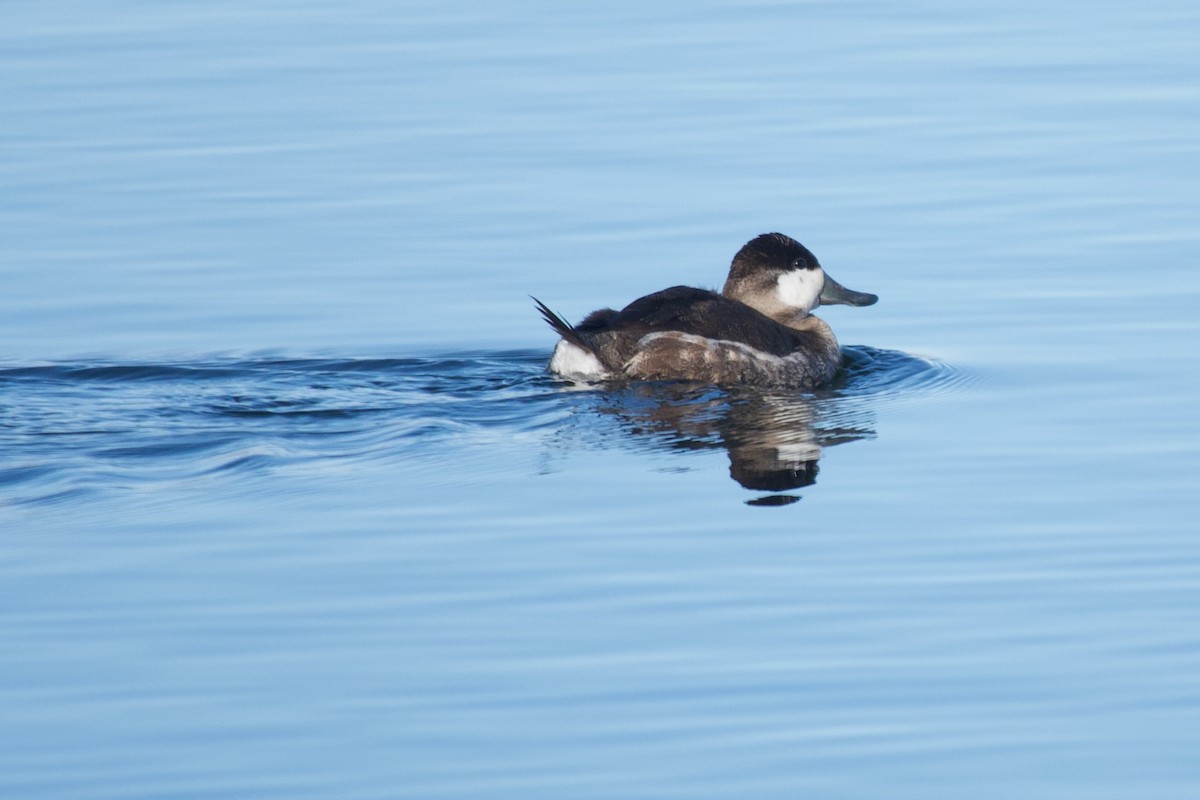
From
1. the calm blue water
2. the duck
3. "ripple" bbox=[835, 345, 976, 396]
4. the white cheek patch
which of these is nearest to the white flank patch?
the duck

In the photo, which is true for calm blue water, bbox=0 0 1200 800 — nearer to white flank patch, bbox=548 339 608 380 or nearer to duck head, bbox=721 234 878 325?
white flank patch, bbox=548 339 608 380

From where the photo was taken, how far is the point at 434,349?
9805 millimetres

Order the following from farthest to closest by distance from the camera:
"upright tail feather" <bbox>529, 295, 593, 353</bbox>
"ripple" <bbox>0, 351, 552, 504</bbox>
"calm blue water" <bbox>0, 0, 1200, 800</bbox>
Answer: "upright tail feather" <bbox>529, 295, 593, 353</bbox>, "ripple" <bbox>0, 351, 552, 504</bbox>, "calm blue water" <bbox>0, 0, 1200, 800</bbox>

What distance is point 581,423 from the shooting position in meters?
8.68

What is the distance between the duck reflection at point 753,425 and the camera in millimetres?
Result: 7926

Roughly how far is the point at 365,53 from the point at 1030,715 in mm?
11398

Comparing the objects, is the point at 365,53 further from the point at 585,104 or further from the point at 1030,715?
the point at 1030,715

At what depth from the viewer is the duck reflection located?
7926 mm

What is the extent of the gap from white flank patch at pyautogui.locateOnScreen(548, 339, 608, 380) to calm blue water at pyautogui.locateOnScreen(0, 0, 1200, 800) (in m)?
0.12

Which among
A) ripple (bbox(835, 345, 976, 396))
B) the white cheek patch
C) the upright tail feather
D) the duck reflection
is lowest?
the duck reflection

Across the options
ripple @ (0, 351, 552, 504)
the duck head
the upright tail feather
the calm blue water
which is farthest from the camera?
the duck head

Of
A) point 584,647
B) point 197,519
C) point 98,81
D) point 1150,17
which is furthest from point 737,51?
point 584,647

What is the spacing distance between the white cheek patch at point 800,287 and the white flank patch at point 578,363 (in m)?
1.39

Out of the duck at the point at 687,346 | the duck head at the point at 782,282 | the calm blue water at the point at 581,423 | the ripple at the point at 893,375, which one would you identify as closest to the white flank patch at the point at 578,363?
the duck at the point at 687,346
